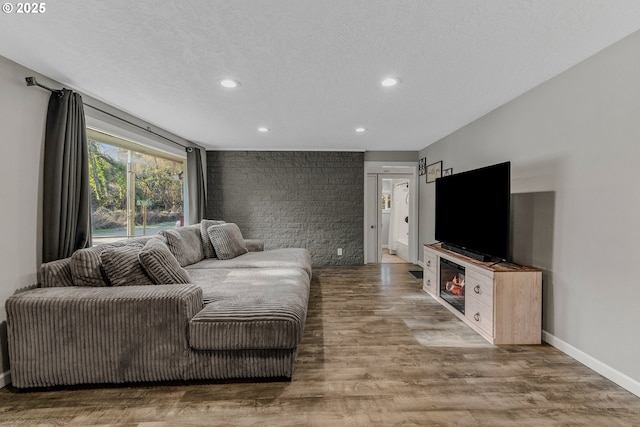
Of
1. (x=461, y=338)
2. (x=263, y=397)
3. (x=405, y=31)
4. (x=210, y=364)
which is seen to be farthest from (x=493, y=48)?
(x=210, y=364)

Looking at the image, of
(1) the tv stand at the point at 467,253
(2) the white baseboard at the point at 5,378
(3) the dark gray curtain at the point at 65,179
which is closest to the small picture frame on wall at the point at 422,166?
(1) the tv stand at the point at 467,253

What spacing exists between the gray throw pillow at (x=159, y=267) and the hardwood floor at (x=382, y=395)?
69cm

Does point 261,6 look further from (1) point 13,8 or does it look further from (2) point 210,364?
(2) point 210,364

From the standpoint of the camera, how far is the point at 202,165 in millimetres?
4953

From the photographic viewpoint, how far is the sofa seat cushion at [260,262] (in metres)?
3.16

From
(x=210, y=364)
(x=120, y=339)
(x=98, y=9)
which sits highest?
(x=98, y=9)

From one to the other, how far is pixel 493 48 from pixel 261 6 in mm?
1499

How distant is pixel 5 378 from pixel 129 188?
2.13 m

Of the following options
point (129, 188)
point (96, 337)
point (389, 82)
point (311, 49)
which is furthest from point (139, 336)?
point (389, 82)

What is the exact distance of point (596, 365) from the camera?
1.92 metres

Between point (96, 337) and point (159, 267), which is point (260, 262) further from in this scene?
point (96, 337)

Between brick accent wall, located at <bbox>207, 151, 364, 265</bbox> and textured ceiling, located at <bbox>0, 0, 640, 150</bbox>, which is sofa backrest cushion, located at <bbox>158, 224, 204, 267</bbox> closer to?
textured ceiling, located at <bbox>0, 0, 640, 150</bbox>

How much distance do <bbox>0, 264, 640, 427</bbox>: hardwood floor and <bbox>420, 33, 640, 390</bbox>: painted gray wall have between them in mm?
333

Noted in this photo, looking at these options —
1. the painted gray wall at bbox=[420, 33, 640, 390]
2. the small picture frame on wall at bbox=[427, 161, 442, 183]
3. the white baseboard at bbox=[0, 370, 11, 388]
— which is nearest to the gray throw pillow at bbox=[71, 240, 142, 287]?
the white baseboard at bbox=[0, 370, 11, 388]
